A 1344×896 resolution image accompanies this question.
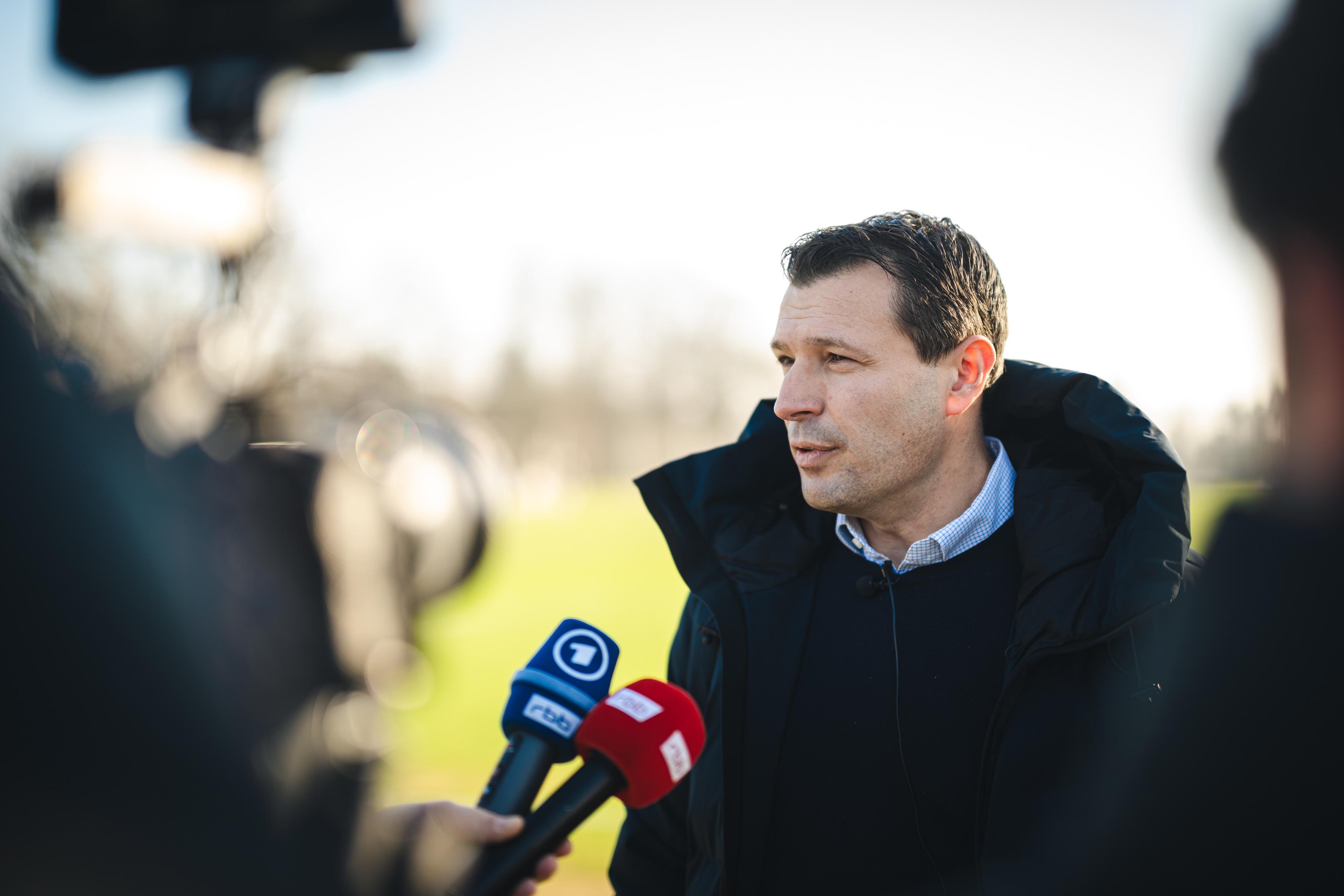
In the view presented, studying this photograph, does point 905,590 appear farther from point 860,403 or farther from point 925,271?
point 925,271

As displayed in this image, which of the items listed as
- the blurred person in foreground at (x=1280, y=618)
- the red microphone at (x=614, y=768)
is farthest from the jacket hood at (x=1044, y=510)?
the blurred person in foreground at (x=1280, y=618)

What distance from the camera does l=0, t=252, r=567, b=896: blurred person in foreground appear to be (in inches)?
23.6

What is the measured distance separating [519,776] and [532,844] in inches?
6.0

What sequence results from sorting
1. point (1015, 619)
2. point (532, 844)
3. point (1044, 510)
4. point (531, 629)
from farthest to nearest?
point (531, 629)
point (1044, 510)
point (1015, 619)
point (532, 844)

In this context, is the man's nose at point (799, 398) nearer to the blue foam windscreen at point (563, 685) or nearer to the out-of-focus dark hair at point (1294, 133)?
the blue foam windscreen at point (563, 685)

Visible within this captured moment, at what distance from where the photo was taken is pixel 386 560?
4832 millimetres

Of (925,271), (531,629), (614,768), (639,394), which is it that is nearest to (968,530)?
(925,271)

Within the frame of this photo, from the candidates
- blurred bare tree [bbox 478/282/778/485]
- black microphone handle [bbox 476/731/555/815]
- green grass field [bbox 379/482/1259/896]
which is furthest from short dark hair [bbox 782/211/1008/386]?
blurred bare tree [bbox 478/282/778/485]

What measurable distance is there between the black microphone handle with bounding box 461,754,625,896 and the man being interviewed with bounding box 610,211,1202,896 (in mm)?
833

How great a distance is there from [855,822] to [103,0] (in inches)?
106

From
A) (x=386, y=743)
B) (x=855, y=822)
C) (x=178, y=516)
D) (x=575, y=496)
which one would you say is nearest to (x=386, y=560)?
(x=386, y=743)

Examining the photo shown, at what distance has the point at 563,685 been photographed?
4.90 ft

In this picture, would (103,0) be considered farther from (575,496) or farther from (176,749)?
(575,496)

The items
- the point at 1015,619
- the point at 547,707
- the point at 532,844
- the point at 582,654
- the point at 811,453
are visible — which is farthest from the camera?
the point at 811,453
